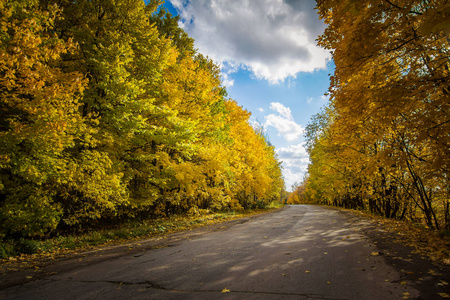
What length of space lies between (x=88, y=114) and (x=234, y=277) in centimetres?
749

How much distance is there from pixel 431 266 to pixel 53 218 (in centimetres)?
1025

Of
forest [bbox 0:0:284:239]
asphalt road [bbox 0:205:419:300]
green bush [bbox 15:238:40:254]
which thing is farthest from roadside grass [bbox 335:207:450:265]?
green bush [bbox 15:238:40:254]

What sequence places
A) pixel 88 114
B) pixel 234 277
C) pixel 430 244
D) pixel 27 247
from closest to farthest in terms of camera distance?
1. pixel 234 277
2. pixel 430 244
3. pixel 27 247
4. pixel 88 114

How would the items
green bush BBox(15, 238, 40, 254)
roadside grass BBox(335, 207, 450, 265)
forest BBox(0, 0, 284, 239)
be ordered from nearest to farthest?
roadside grass BBox(335, 207, 450, 265) < forest BBox(0, 0, 284, 239) < green bush BBox(15, 238, 40, 254)

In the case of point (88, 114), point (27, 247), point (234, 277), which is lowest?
point (27, 247)

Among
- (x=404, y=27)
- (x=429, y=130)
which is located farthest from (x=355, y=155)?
(x=404, y=27)

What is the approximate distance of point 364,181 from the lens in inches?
630

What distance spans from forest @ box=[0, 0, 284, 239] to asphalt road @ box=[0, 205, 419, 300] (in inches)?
155

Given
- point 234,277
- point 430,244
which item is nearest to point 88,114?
point 234,277

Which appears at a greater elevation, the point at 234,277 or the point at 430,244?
the point at 430,244

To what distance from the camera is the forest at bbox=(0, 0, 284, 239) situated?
6.36m

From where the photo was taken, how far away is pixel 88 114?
25.7 feet

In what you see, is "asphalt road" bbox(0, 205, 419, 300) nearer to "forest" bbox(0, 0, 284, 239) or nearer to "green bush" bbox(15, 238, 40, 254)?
"green bush" bbox(15, 238, 40, 254)

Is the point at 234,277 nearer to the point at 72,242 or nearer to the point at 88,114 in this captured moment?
the point at 72,242
